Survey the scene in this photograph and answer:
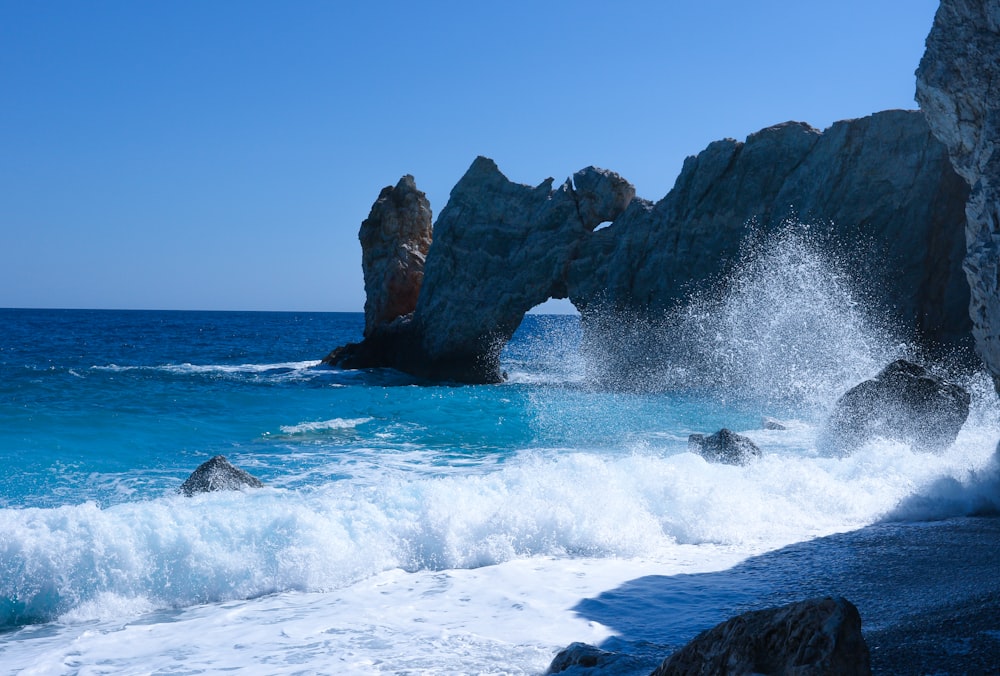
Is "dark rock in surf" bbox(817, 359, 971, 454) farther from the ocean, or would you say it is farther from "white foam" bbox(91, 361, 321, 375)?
"white foam" bbox(91, 361, 321, 375)

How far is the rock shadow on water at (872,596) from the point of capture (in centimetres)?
446

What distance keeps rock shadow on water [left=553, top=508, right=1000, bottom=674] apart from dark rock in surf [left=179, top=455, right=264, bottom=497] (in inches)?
214

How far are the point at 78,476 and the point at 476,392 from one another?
14.8 m

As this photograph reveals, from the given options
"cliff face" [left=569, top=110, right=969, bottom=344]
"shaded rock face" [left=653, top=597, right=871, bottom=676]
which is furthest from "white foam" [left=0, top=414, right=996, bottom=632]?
"cliff face" [left=569, top=110, right=969, bottom=344]

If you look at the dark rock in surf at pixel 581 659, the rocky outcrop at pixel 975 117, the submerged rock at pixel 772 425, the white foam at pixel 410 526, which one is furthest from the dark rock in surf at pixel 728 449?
the dark rock in surf at pixel 581 659

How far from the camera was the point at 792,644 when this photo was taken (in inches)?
125

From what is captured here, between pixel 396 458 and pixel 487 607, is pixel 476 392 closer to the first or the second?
pixel 396 458

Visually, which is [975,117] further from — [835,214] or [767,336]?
[835,214]

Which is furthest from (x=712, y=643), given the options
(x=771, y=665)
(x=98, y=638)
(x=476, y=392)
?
(x=476, y=392)

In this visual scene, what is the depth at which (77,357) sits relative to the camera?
39.5 m

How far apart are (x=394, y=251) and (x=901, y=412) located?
24.5m

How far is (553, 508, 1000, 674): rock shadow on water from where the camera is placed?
446 cm

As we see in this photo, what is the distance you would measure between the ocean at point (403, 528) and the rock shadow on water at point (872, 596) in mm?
55

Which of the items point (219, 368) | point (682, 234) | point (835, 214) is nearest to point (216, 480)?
point (835, 214)
